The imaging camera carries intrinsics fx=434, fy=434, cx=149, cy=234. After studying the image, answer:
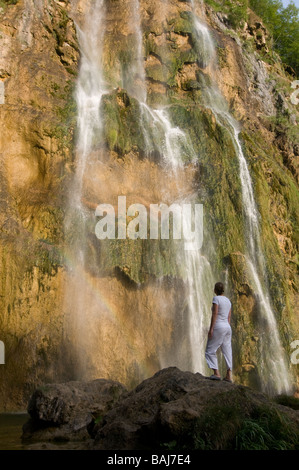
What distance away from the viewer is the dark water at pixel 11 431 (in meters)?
6.06

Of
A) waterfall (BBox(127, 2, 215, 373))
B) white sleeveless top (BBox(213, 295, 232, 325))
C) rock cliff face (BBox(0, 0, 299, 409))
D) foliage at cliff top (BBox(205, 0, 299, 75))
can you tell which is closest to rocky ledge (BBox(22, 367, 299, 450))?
white sleeveless top (BBox(213, 295, 232, 325))

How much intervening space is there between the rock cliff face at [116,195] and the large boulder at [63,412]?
15.9ft

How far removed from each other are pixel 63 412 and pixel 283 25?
136ft

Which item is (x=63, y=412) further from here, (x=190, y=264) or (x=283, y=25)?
(x=283, y=25)

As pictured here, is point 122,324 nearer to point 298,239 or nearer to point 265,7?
point 298,239

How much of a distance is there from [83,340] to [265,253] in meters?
8.73

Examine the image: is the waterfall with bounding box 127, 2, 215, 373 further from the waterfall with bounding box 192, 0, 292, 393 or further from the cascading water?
the waterfall with bounding box 192, 0, 292, 393

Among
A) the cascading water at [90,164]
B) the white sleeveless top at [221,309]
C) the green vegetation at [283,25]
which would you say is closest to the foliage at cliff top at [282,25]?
the green vegetation at [283,25]

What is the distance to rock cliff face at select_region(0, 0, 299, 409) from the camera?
1282 cm

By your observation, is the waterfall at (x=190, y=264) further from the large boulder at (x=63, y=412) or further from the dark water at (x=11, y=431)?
the large boulder at (x=63, y=412)

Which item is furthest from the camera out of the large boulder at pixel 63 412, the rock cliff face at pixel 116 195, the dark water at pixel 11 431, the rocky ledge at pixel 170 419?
the rock cliff face at pixel 116 195

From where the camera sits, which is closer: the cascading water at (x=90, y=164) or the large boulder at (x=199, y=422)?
the large boulder at (x=199, y=422)

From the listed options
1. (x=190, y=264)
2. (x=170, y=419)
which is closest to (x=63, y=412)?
(x=170, y=419)

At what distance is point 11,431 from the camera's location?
755 centimetres
